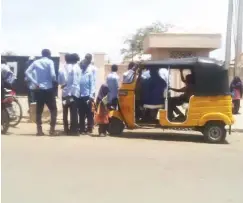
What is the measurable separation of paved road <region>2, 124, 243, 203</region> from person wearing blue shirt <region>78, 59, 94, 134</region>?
81cm

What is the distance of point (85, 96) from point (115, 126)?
2.97 feet

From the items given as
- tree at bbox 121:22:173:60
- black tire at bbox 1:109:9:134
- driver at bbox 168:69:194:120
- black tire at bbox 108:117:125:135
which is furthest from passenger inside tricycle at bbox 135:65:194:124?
tree at bbox 121:22:173:60

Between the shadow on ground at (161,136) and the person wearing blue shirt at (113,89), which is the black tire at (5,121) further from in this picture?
the person wearing blue shirt at (113,89)

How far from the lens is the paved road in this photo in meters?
5.46

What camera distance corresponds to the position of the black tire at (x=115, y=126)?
10.4 meters

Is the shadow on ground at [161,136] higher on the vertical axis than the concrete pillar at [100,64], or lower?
lower

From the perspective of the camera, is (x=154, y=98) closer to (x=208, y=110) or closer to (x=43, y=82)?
(x=208, y=110)

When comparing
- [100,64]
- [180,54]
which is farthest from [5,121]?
[180,54]

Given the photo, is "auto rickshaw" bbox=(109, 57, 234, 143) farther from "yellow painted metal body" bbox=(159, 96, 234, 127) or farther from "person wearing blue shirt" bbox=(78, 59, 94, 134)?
"person wearing blue shirt" bbox=(78, 59, 94, 134)

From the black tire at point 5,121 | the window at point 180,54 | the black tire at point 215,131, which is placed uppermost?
the window at point 180,54

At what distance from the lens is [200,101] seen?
9898mm

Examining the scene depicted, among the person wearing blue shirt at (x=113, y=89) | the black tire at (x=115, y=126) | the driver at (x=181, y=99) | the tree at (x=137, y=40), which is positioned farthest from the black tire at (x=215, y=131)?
the tree at (x=137, y=40)

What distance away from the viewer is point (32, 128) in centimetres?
1126

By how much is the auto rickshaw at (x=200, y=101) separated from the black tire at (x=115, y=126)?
0.18 meters
